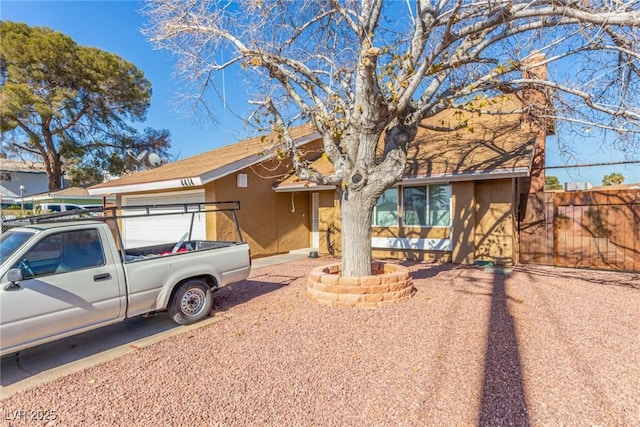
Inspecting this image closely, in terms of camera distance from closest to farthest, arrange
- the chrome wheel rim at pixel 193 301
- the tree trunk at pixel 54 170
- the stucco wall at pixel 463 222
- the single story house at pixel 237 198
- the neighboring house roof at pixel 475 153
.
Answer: the chrome wheel rim at pixel 193 301 → the neighboring house roof at pixel 475 153 → the stucco wall at pixel 463 222 → the single story house at pixel 237 198 → the tree trunk at pixel 54 170

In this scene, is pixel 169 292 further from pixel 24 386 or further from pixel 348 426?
pixel 348 426

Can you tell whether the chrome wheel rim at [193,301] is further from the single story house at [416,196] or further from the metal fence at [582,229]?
the metal fence at [582,229]

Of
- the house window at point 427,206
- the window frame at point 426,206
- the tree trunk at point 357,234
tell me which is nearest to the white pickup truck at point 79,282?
the tree trunk at point 357,234

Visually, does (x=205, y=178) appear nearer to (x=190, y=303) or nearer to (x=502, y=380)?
(x=190, y=303)

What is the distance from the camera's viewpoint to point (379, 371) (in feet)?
12.5

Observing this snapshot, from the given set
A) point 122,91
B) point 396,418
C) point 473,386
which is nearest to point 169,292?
point 396,418

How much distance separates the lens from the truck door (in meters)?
3.78

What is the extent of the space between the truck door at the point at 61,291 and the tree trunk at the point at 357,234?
3.69 metres

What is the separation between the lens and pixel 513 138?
10.7 meters

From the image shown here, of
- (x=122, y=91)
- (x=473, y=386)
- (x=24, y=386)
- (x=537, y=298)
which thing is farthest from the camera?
(x=122, y=91)

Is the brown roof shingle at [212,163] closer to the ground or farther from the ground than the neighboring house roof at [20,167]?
closer to the ground

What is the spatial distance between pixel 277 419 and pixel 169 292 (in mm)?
2887

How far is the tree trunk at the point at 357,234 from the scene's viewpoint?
21.5 ft

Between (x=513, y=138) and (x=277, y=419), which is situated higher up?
(x=513, y=138)
